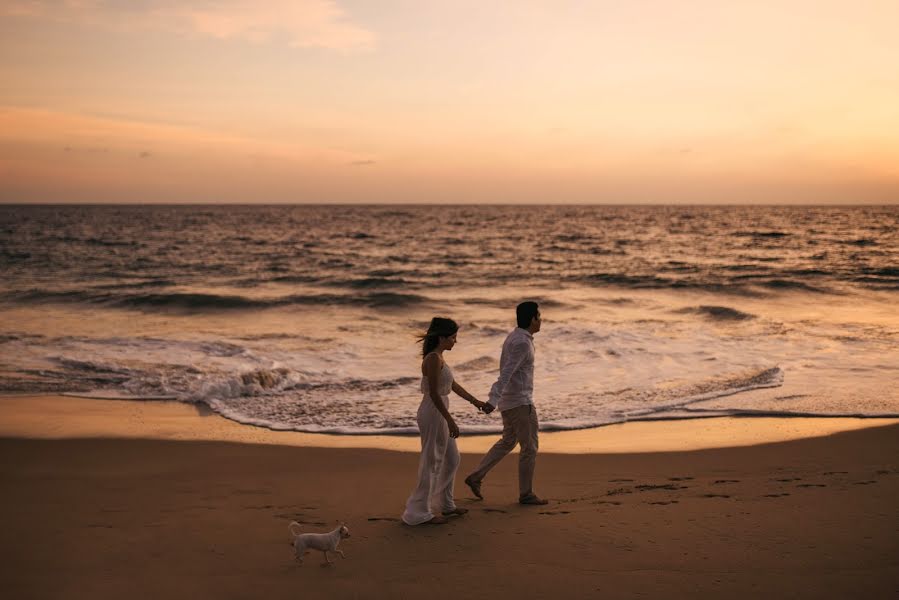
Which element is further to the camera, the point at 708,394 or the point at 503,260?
the point at 503,260

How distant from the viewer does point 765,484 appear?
21.5 ft

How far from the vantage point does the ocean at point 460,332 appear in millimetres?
10734

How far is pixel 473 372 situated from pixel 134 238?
4903 centimetres

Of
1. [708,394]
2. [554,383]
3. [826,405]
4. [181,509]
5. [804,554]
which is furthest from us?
[554,383]

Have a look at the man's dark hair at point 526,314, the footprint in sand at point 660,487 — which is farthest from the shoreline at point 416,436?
the man's dark hair at point 526,314

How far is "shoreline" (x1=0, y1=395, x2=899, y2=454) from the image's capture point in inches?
331

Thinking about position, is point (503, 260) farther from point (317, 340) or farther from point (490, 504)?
point (490, 504)

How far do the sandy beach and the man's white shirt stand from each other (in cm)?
91

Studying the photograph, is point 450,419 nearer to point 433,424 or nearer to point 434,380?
point 433,424

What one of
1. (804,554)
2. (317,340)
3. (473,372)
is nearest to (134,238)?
(317,340)

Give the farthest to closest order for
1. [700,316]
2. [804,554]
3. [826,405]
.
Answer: [700,316], [826,405], [804,554]

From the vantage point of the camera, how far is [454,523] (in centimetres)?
571

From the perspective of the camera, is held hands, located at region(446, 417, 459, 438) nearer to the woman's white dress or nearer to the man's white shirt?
the woman's white dress

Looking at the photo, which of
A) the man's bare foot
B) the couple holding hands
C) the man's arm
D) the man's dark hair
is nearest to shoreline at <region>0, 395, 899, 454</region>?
the man's bare foot
